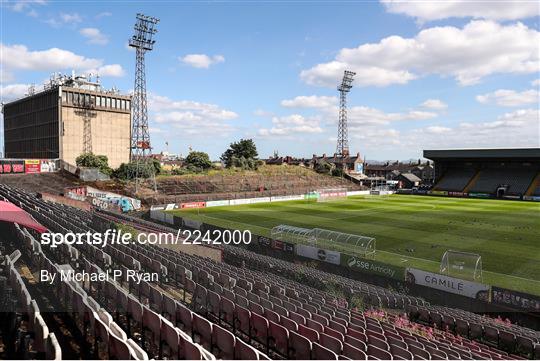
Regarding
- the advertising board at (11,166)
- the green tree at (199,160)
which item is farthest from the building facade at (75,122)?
the advertising board at (11,166)

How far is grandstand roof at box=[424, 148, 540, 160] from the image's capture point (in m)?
71.6

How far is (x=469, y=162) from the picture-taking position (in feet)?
279

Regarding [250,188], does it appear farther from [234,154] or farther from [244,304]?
[244,304]

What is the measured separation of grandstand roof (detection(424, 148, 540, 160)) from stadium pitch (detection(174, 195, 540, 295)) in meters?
12.9

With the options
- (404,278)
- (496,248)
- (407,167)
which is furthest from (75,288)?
(407,167)

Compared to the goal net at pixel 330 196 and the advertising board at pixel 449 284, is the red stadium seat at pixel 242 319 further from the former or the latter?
the goal net at pixel 330 196

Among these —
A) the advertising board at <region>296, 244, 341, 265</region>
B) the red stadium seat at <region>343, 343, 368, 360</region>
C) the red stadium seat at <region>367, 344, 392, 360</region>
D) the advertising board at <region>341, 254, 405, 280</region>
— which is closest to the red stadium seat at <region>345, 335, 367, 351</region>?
the red stadium seat at <region>367, 344, 392, 360</region>

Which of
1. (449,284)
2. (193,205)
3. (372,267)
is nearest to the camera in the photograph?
(449,284)

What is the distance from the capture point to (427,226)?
41.2 metres

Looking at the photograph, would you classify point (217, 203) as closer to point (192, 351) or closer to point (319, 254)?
point (319, 254)

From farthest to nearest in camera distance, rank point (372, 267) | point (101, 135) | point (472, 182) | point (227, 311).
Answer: point (101, 135), point (472, 182), point (372, 267), point (227, 311)

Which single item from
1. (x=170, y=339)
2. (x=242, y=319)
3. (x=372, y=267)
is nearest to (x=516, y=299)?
(x=372, y=267)

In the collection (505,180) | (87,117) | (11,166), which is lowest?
(505,180)

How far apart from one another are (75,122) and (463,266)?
275ft
